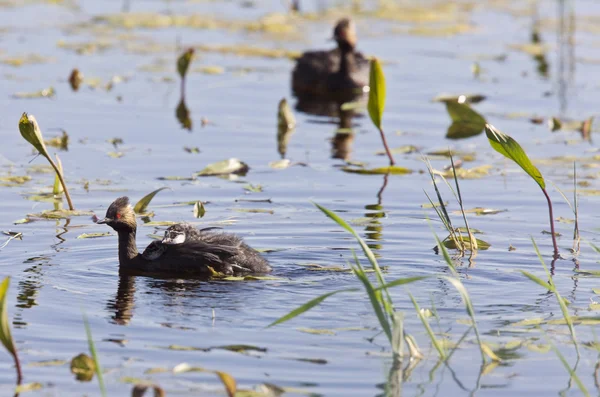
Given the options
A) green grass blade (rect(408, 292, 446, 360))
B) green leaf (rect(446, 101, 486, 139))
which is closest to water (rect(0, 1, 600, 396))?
green grass blade (rect(408, 292, 446, 360))

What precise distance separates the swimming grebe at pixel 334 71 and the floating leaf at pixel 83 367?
37.3 ft

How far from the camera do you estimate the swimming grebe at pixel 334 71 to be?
17.1 metres

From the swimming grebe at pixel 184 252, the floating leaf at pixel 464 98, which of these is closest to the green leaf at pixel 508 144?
the swimming grebe at pixel 184 252

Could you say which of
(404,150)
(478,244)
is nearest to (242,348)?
(478,244)

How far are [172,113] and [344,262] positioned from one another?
22.0ft

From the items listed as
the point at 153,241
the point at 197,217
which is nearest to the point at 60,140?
the point at 197,217

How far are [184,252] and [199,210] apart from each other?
50.8 inches

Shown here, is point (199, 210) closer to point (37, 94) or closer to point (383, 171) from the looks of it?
point (383, 171)

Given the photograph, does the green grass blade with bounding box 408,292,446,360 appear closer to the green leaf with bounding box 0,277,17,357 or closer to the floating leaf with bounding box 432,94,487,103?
the green leaf with bounding box 0,277,17,357

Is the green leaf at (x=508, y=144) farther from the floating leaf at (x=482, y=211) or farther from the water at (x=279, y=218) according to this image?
the floating leaf at (x=482, y=211)

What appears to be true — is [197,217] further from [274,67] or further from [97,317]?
[274,67]

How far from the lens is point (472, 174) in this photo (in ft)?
37.4

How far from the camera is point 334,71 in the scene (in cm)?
1734

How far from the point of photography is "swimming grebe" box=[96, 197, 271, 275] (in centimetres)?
809
